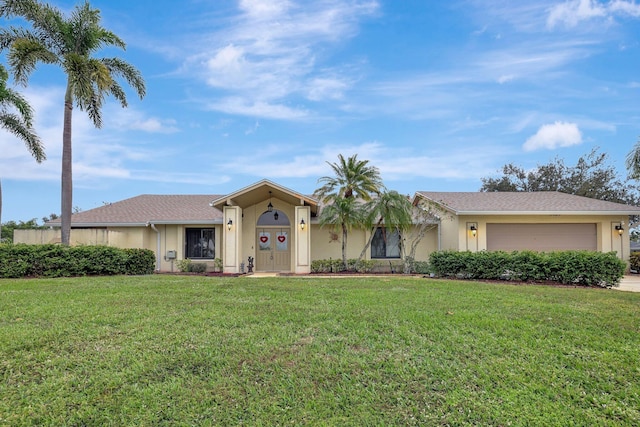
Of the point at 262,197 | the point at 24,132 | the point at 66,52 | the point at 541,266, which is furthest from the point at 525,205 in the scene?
the point at 24,132

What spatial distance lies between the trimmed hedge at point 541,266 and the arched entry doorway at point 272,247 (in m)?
7.46

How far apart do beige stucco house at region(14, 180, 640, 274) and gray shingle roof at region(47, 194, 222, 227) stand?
0.05 meters

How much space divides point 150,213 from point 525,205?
1699 cm

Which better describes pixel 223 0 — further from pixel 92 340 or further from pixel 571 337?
pixel 571 337

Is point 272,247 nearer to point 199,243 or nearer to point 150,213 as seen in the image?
point 199,243

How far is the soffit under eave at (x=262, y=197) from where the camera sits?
1556 centimetres

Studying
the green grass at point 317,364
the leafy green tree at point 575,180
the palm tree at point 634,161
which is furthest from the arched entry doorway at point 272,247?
the leafy green tree at point 575,180

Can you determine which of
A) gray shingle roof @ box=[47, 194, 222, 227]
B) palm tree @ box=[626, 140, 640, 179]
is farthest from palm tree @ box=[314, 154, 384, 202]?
palm tree @ box=[626, 140, 640, 179]

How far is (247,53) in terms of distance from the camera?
13930mm

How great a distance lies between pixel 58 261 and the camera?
41.1 ft

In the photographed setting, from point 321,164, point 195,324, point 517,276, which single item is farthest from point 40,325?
point 321,164

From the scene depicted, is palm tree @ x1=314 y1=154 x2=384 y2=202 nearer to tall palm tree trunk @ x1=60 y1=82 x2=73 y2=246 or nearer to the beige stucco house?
the beige stucco house

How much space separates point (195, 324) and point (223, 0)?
10201 mm

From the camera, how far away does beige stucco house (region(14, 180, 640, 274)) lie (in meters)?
16.1
